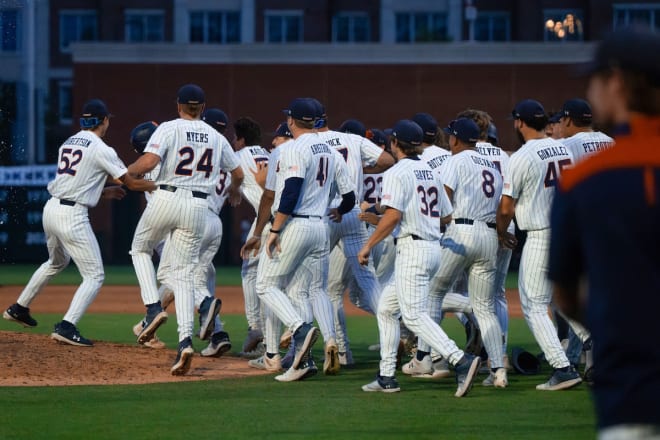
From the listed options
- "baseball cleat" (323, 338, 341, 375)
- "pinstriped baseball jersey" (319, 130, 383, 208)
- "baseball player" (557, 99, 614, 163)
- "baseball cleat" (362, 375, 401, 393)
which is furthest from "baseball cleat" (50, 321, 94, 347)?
"baseball player" (557, 99, 614, 163)

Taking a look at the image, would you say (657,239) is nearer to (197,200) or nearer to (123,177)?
(197,200)

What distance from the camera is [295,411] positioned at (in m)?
7.45

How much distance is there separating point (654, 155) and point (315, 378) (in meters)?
6.66

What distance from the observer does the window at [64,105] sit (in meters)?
47.7

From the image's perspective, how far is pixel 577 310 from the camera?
125 inches

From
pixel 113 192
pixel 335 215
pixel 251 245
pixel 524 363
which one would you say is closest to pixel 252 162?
pixel 113 192

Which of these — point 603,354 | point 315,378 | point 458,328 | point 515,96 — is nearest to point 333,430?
point 315,378

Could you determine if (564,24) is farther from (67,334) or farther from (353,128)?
(67,334)

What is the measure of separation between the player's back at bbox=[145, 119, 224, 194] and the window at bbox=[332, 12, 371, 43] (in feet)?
117

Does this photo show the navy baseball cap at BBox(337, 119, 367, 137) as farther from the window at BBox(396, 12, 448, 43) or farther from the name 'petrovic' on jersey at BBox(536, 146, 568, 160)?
the window at BBox(396, 12, 448, 43)

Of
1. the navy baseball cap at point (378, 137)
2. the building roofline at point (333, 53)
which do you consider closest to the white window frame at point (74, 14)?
the building roofline at point (333, 53)

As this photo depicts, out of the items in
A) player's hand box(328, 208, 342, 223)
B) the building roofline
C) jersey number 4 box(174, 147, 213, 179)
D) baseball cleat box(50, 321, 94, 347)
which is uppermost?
Result: the building roofline

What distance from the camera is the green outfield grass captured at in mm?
6664

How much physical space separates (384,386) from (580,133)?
8.80ft
